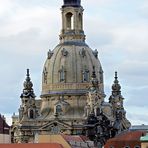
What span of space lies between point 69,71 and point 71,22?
383 inches

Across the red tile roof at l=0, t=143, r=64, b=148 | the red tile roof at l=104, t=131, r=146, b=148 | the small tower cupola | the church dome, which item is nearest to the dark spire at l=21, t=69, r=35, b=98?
the church dome

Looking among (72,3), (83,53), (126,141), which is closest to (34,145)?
(126,141)

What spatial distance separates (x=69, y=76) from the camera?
156 m

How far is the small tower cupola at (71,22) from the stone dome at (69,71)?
2420 mm

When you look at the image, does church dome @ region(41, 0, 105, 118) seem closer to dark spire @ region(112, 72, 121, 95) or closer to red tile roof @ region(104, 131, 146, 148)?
dark spire @ region(112, 72, 121, 95)

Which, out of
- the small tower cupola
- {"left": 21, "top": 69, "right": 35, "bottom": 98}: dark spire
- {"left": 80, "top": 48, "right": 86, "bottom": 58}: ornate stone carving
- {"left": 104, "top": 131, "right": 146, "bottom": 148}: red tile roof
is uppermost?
the small tower cupola

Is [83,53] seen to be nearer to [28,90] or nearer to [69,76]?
[69,76]

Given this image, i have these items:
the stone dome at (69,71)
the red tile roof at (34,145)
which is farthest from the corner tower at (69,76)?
the red tile roof at (34,145)

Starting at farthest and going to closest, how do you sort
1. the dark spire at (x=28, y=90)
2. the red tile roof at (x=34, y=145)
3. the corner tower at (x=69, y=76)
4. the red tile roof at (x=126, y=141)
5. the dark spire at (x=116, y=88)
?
1. the dark spire at (x=116, y=88)
2. the dark spire at (x=28, y=90)
3. the corner tower at (x=69, y=76)
4. the red tile roof at (x=126, y=141)
5. the red tile roof at (x=34, y=145)

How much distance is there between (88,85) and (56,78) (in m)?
5.47

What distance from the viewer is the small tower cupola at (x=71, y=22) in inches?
6280

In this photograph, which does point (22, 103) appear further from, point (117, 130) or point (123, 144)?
point (123, 144)

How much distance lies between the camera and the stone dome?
156 m

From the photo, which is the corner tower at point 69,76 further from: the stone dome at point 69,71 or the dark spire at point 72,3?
the dark spire at point 72,3
